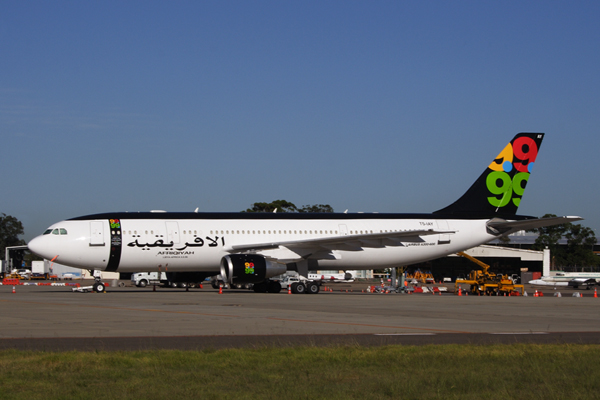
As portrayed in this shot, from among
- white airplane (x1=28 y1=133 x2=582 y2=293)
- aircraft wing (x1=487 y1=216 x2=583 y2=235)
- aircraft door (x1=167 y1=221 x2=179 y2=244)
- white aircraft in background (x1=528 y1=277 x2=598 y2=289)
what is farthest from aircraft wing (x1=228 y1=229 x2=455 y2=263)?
white aircraft in background (x1=528 y1=277 x2=598 y2=289)

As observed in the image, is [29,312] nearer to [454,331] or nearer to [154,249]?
[454,331]

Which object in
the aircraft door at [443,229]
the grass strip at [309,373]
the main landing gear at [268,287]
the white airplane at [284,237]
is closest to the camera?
the grass strip at [309,373]

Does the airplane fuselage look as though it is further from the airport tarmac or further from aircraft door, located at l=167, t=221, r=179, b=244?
the airport tarmac

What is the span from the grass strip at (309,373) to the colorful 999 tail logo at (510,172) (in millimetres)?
29625

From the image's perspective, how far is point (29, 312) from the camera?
19.7 meters

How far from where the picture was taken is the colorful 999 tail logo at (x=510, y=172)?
1581 inches

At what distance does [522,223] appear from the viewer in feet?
119

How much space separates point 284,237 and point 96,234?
9.17 meters

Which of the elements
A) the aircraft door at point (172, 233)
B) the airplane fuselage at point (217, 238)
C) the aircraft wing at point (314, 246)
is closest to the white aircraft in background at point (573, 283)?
the airplane fuselage at point (217, 238)

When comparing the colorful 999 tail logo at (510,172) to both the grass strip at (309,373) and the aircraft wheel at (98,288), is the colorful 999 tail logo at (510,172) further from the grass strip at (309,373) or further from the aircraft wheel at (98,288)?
the grass strip at (309,373)

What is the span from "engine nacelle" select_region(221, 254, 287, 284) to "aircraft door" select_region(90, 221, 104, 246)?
583cm

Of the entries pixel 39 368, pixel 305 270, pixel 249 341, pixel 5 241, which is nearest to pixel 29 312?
pixel 249 341

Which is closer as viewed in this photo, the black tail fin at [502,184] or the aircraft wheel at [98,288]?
the aircraft wheel at [98,288]

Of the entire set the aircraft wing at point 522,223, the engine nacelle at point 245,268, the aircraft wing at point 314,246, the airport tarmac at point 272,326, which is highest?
the aircraft wing at point 522,223
